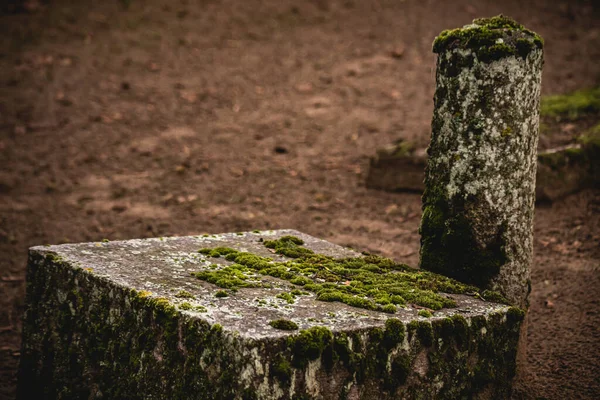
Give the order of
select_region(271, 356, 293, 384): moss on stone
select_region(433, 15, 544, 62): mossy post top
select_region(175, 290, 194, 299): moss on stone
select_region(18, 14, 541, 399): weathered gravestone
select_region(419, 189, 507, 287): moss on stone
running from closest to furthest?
select_region(271, 356, 293, 384): moss on stone, select_region(18, 14, 541, 399): weathered gravestone, select_region(175, 290, 194, 299): moss on stone, select_region(433, 15, 544, 62): mossy post top, select_region(419, 189, 507, 287): moss on stone

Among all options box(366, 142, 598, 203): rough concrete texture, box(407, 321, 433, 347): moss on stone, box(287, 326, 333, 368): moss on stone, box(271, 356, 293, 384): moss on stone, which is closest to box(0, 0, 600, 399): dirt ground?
box(366, 142, 598, 203): rough concrete texture

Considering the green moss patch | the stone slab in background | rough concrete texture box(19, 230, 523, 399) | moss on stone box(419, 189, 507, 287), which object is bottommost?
rough concrete texture box(19, 230, 523, 399)

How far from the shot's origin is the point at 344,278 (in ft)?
11.3

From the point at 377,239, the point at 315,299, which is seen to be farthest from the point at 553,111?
the point at 315,299

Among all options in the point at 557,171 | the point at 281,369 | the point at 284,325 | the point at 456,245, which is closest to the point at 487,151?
the point at 456,245

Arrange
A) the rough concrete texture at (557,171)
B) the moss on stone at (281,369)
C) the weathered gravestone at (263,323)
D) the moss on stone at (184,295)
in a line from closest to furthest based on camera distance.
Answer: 1. the moss on stone at (281,369)
2. the weathered gravestone at (263,323)
3. the moss on stone at (184,295)
4. the rough concrete texture at (557,171)

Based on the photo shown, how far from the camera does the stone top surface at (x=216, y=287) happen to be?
275cm

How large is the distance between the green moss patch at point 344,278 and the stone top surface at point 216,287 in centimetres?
6

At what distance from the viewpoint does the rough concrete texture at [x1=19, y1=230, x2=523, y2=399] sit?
2.58 meters

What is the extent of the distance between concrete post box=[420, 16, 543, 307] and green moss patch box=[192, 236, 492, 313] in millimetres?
228

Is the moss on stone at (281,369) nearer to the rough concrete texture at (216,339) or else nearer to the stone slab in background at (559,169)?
the rough concrete texture at (216,339)

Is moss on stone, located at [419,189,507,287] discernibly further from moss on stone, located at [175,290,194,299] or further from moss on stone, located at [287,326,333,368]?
moss on stone, located at [175,290,194,299]

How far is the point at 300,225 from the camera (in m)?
6.62

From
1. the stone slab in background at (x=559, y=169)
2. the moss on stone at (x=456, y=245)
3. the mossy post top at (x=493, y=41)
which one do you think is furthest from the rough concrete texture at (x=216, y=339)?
the stone slab in background at (x=559, y=169)
